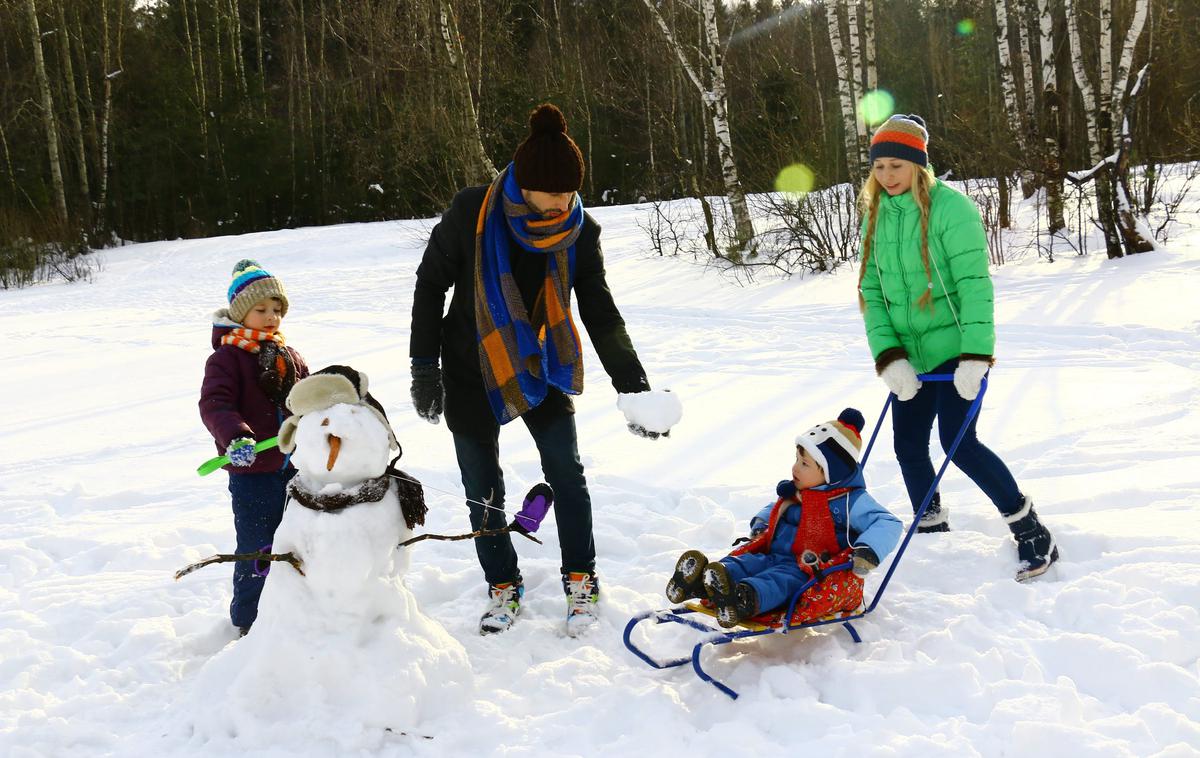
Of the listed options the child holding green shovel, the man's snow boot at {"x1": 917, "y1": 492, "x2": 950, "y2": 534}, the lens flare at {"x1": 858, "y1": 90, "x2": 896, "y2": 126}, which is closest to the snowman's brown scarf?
the child holding green shovel

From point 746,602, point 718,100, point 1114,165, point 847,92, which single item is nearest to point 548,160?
point 746,602

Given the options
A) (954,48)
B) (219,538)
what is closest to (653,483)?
(219,538)

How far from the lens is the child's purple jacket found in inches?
124

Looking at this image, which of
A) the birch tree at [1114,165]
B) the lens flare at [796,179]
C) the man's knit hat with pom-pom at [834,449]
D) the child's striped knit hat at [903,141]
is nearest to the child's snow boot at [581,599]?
the man's knit hat with pom-pom at [834,449]

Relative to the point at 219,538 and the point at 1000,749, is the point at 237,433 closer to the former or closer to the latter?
the point at 219,538

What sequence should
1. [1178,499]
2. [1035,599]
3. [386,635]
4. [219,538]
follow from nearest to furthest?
1. [386,635]
2. [1035,599]
3. [1178,499]
4. [219,538]

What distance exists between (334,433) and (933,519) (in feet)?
8.70

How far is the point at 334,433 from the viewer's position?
8.71ft

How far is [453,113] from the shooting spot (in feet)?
54.4

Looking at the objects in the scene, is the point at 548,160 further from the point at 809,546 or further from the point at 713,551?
the point at 713,551

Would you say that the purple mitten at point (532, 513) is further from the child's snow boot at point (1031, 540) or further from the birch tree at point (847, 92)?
the birch tree at point (847, 92)

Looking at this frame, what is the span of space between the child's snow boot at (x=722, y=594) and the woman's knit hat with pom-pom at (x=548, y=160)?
137 centimetres

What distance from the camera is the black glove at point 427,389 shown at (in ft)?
10.5

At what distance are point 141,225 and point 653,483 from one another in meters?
28.4
